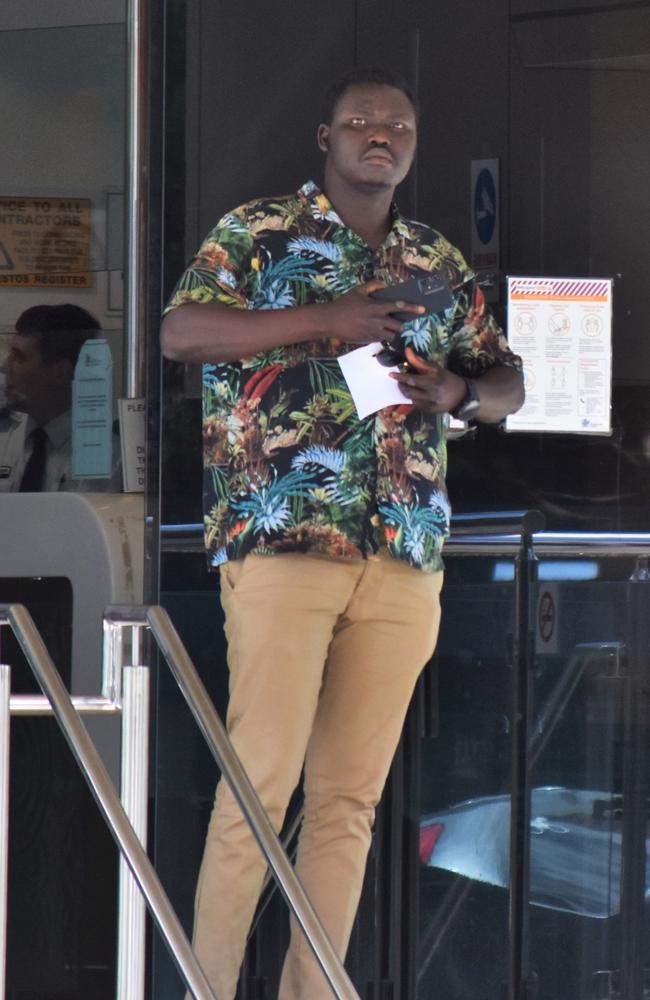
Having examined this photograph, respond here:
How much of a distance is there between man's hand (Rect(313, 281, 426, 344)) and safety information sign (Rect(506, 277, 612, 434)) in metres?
0.80

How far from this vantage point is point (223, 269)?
2338mm

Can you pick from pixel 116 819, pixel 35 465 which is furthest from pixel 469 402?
pixel 35 465

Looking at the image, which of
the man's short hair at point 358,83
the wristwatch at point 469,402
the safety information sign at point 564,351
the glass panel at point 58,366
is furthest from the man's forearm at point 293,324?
the safety information sign at point 564,351

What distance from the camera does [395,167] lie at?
2412mm

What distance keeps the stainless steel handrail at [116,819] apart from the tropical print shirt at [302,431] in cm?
52

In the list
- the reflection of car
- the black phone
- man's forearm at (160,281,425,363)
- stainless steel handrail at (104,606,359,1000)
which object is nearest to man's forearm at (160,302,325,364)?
man's forearm at (160,281,425,363)

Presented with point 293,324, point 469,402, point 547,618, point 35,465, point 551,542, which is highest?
point 293,324

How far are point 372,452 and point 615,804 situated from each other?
1.01 m

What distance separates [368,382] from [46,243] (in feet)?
3.57

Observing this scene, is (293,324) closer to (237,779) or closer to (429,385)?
(429,385)

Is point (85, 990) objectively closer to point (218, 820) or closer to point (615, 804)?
point (218, 820)

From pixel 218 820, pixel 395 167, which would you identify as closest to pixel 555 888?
pixel 218 820

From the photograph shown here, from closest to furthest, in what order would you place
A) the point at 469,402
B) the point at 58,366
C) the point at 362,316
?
the point at 362,316 → the point at 469,402 → the point at 58,366

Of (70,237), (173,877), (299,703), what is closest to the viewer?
(299,703)
